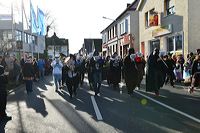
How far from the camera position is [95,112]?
1078 centimetres

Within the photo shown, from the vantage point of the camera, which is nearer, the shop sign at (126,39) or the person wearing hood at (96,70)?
the person wearing hood at (96,70)

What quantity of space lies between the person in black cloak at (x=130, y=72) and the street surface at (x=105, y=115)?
0.64 m

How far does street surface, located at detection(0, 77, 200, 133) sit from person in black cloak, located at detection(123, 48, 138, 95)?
642 millimetres

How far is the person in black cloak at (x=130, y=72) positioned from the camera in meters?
14.8

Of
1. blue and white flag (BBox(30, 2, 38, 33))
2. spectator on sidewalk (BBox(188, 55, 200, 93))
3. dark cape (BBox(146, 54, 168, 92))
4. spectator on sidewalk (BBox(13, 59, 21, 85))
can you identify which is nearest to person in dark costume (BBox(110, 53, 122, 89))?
dark cape (BBox(146, 54, 168, 92))

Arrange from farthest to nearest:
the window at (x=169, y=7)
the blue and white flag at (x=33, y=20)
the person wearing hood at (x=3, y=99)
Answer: the blue and white flag at (x=33, y=20) < the window at (x=169, y=7) < the person wearing hood at (x=3, y=99)

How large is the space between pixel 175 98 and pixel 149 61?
76.6 inches

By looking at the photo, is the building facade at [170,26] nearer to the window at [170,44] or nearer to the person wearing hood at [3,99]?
the window at [170,44]

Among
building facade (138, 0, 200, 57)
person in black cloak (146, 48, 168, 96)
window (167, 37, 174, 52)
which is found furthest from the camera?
window (167, 37, 174, 52)

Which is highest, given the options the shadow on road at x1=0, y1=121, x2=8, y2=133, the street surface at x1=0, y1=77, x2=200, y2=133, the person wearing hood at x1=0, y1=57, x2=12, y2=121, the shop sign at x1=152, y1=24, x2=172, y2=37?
the shop sign at x1=152, y1=24, x2=172, y2=37

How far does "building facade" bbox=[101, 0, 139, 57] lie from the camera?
149 ft

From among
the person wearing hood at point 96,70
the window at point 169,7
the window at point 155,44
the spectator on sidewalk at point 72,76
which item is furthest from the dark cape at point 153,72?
the window at point 155,44

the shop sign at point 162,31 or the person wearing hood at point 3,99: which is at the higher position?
the shop sign at point 162,31

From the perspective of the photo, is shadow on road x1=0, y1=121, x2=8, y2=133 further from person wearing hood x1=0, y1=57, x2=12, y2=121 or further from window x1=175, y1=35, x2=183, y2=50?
window x1=175, y1=35, x2=183, y2=50
